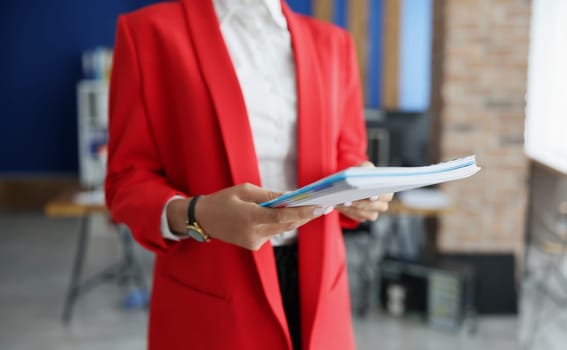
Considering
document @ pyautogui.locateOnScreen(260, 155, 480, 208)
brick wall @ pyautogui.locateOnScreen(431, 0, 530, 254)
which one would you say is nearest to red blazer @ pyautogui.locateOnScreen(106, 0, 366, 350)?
document @ pyautogui.locateOnScreen(260, 155, 480, 208)

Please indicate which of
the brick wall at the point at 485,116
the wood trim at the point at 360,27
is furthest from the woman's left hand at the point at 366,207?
the wood trim at the point at 360,27

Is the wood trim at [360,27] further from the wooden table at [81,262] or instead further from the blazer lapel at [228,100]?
the blazer lapel at [228,100]

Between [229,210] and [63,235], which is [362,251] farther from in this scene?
[229,210]

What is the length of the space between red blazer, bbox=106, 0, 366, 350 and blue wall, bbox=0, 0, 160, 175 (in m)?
6.77

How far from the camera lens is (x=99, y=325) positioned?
3900 mm

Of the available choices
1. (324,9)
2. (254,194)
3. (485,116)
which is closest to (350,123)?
(254,194)

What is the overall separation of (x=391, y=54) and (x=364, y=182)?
286 inches

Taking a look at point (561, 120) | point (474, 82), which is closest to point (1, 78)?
point (474, 82)

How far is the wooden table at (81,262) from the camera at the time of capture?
3.69 m

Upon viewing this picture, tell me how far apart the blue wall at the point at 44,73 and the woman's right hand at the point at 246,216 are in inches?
276

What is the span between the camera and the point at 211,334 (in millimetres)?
1042

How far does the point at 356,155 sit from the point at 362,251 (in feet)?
13.3

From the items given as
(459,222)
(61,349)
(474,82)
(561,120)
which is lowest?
(61,349)

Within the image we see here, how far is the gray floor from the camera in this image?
142 inches
